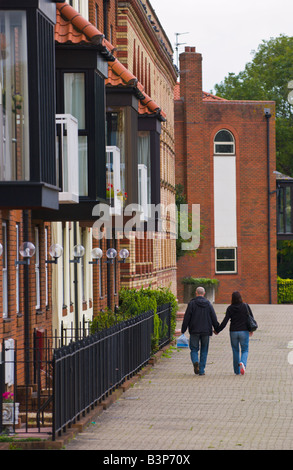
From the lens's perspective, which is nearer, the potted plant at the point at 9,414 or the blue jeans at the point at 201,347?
the potted plant at the point at 9,414

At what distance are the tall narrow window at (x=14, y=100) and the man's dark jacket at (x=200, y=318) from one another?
7.48m

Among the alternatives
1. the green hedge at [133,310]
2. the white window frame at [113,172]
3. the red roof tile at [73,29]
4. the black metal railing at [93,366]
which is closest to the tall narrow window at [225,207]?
the green hedge at [133,310]

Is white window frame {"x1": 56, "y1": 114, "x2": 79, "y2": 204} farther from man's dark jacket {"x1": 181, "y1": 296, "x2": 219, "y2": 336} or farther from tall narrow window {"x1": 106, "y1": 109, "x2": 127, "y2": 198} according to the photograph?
tall narrow window {"x1": 106, "y1": 109, "x2": 127, "y2": 198}

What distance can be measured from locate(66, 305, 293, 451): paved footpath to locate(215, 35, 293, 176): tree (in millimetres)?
52023

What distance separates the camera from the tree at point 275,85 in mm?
76188

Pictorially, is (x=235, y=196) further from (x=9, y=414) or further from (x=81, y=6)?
(x=9, y=414)

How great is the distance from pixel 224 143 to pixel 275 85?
17.7 metres

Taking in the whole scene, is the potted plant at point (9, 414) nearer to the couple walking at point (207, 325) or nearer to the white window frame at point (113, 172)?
the couple walking at point (207, 325)

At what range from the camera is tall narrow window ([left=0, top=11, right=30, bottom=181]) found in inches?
551

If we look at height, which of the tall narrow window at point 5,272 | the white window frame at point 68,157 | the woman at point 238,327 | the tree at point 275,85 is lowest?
the woman at point 238,327

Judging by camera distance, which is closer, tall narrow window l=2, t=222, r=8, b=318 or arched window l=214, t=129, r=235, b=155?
tall narrow window l=2, t=222, r=8, b=318

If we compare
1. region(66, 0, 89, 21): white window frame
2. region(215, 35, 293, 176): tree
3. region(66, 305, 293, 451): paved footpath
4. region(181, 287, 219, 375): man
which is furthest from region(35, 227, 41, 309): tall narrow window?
region(215, 35, 293, 176): tree

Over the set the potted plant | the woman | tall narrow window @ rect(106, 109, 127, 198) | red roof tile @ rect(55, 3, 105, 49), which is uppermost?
red roof tile @ rect(55, 3, 105, 49)

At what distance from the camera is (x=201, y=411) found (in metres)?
15.7
